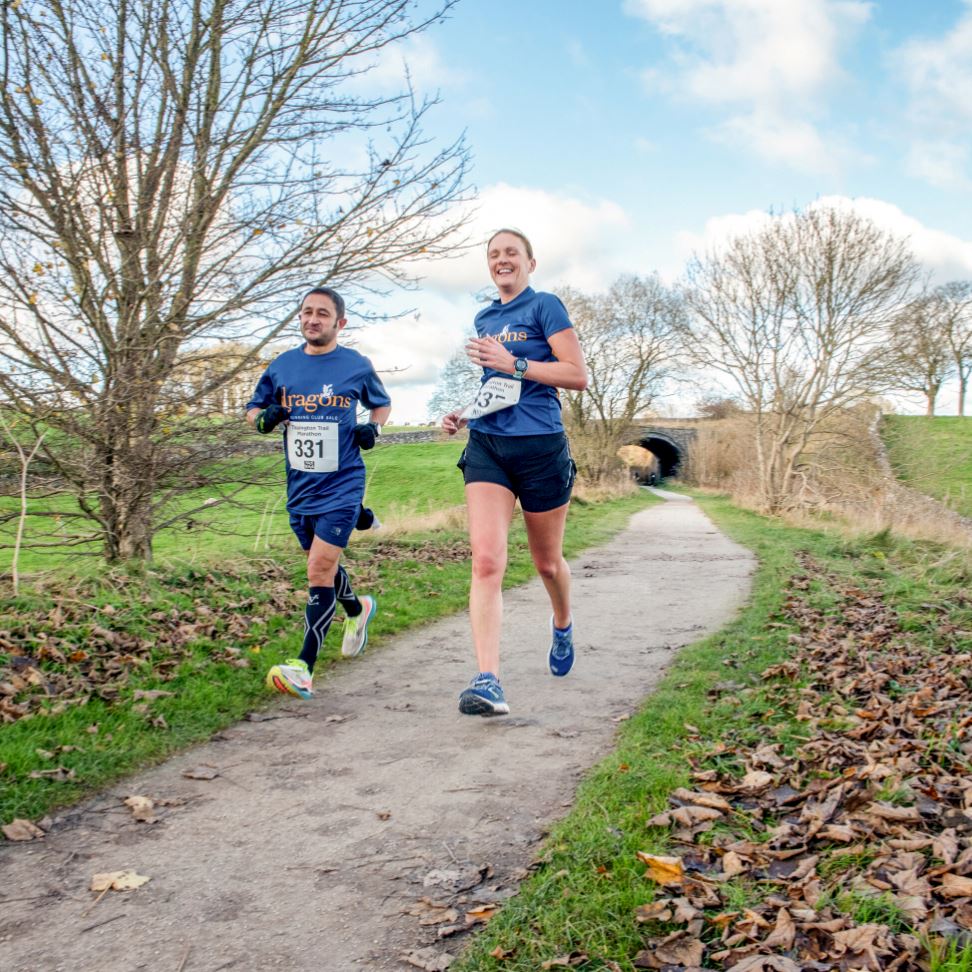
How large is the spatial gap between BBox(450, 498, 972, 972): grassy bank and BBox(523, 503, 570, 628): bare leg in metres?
0.86

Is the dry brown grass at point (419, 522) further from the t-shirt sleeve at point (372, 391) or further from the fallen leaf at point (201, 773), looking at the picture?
the fallen leaf at point (201, 773)

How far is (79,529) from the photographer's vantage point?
291 inches

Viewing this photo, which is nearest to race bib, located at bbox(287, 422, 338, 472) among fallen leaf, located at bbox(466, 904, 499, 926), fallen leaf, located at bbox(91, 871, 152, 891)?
fallen leaf, located at bbox(91, 871, 152, 891)

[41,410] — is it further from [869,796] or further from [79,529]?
[869,796]

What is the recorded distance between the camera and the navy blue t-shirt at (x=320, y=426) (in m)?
5.18

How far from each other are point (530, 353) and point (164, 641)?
3.14 metres

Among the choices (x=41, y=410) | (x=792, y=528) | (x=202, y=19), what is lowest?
(x=792, y=528)

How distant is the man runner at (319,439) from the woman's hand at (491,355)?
2.92 ft

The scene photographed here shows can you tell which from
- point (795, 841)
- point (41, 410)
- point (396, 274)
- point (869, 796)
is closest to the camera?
point (795, 841)

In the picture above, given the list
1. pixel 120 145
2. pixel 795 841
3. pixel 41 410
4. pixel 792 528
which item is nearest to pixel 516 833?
pixel 795 841

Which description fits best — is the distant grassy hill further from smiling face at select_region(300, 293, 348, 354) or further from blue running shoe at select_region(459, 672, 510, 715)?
smiling face at select_region(300, 293, 348, 354)

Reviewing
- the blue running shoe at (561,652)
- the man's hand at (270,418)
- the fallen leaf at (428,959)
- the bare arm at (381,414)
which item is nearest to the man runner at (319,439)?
the man's hand at (270,418)

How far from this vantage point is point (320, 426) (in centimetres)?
519

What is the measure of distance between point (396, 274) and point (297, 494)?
383 centimetres
